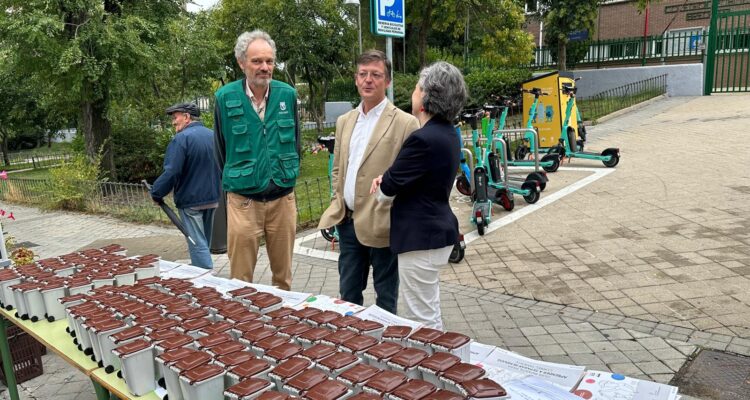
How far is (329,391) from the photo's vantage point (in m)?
1.74

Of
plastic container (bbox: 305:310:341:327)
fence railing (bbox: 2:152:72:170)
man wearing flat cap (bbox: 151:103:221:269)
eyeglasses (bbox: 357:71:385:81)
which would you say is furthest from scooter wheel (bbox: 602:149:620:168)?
fence railing (bbox: 2:152:72:170)

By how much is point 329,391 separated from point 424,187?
123 centimetres

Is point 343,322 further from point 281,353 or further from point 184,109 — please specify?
point 184,109

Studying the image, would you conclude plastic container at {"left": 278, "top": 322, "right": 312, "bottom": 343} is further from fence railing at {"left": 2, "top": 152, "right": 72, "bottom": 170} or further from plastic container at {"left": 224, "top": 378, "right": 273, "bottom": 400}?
fence railing at {"left": 2, "top": 152, "right": 72, "bottom": 170}

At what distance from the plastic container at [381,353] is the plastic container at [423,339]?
0.06m

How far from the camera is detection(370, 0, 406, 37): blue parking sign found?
5134 millimetres

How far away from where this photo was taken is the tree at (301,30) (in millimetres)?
18766

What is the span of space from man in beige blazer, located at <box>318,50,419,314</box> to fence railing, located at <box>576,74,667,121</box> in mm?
14411

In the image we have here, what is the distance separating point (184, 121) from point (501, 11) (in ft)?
51.2

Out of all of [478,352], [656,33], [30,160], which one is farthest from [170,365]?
[30,160]

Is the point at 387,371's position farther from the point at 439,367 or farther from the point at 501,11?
the point at 501,11

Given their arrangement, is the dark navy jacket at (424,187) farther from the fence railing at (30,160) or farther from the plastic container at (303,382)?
the fence railing at (30,160)

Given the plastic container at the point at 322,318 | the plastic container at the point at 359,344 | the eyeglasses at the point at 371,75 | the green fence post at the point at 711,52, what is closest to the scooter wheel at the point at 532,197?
the eyeglasses at the point at 371,75

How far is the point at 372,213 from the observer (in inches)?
119
